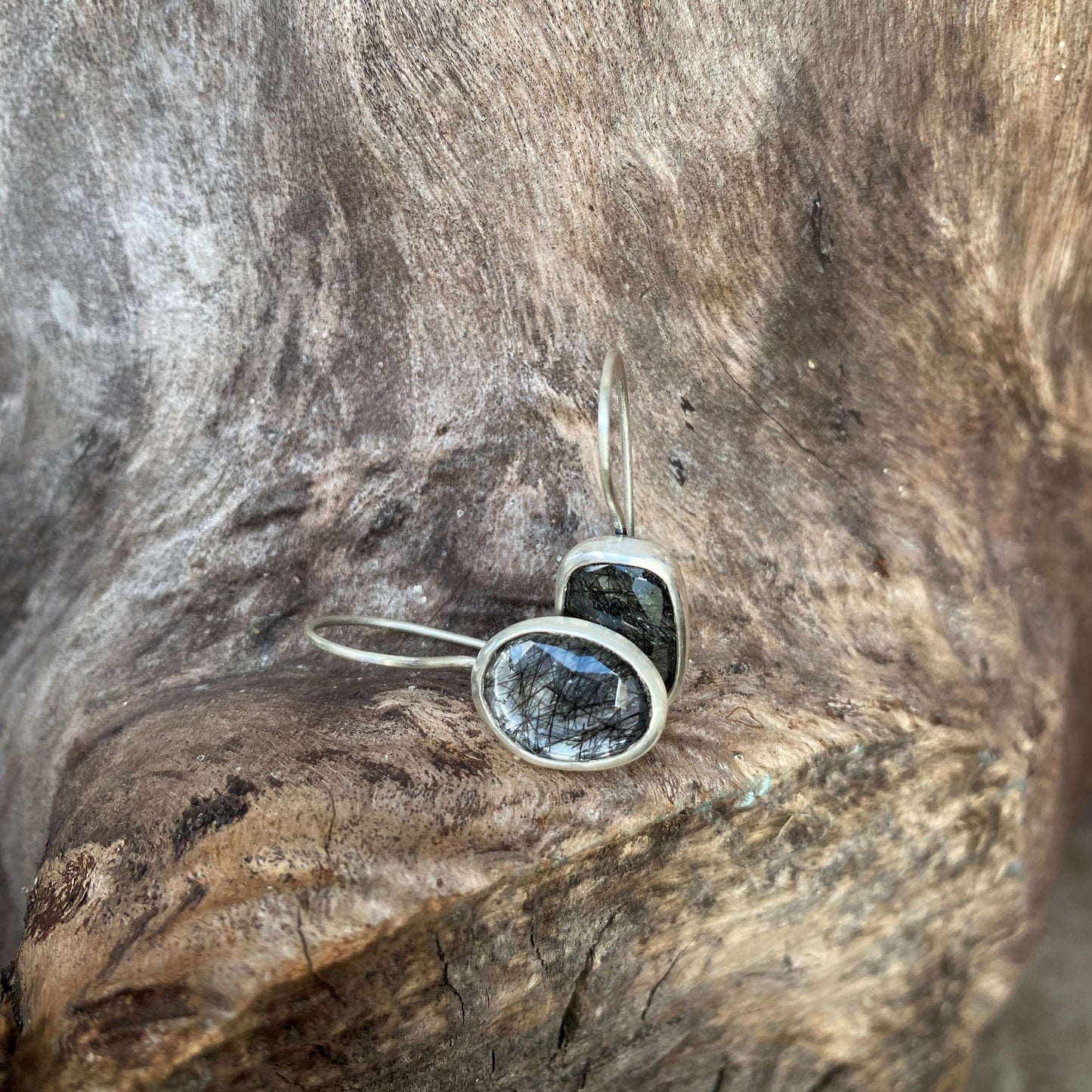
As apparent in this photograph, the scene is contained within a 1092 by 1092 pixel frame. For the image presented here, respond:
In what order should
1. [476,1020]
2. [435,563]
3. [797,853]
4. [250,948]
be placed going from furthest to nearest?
[435,563] < [797,853] < [476,1020] < [250,948]

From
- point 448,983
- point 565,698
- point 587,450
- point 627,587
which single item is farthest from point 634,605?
point 448,983

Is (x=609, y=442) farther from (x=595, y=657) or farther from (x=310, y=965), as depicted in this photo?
(x=310, y=965)

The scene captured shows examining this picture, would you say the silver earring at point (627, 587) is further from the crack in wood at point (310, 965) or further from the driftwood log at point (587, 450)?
the crack in wood at point (310, 965)

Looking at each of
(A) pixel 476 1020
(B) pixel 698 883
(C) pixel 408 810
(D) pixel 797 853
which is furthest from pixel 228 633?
(D) pixel 797 853

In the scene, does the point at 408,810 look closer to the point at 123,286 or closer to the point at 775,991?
the point at 775,991

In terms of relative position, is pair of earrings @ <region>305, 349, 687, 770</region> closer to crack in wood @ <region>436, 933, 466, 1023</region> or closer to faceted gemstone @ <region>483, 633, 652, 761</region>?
faceted gemstone @ <region>483, 633, 652, 761</region>

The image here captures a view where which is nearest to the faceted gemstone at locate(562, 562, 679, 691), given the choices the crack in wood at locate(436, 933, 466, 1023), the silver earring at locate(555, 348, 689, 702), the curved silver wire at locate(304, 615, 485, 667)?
the silver earring at locate(555, 348, 689, 702)
